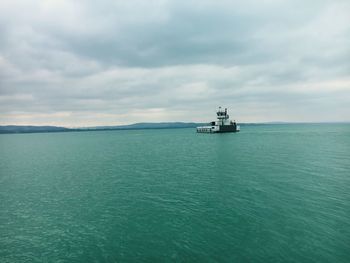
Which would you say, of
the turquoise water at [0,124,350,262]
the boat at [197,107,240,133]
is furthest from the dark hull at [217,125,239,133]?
the turquoise water at [0,124,350,262]

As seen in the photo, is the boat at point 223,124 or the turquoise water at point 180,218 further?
the boat at point 223,124

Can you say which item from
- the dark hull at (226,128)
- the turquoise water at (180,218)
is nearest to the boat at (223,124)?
the dark hull at (226,128)

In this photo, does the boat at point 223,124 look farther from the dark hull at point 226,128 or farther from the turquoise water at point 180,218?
the turquoise water at point 180,218

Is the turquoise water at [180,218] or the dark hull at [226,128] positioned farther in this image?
the dark hull at [226,128]

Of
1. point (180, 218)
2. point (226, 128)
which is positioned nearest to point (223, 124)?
point (226, 128)

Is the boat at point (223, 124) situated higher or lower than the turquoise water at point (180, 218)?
higher

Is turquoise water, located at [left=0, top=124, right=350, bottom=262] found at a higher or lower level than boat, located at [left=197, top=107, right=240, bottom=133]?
lower

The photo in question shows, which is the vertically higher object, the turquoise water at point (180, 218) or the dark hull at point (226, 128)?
the dark hull at point (226, 128)

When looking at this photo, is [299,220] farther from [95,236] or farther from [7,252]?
[7,252]

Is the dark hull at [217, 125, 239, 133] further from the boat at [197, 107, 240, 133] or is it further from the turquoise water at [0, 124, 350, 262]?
the turquoise water at [0, 124, 350, 262]

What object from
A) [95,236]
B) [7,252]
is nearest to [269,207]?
[95,236]

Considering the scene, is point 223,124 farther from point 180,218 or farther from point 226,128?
point 180,218
